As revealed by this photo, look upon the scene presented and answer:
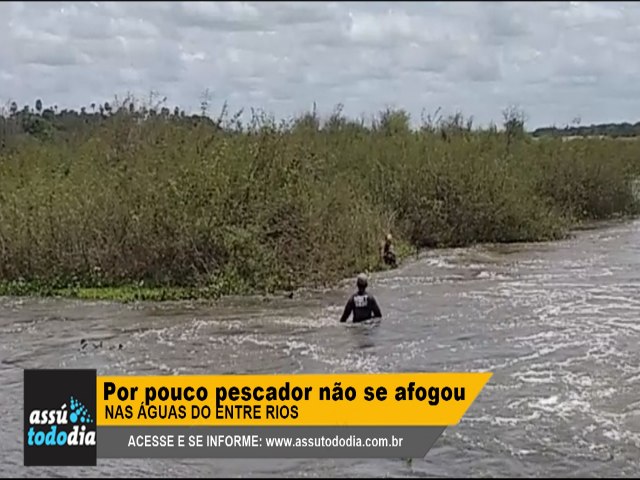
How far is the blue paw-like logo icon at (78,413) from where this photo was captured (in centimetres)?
782

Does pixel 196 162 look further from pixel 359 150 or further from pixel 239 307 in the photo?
pixel 359 150

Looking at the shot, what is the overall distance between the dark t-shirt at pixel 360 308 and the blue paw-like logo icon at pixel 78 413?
11.6 meters

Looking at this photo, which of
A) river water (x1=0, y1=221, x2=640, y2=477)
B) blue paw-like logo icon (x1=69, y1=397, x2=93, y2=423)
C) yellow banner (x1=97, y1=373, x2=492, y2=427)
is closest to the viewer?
blue paw-like logo icon (x1=69, y1=397, x2=93, y2=423)

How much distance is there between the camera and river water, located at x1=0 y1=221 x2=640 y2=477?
11.3 metres

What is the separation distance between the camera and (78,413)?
7.86m

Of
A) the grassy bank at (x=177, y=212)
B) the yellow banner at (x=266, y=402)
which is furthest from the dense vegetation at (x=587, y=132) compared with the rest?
the yellow banner at (x=266, y=402)

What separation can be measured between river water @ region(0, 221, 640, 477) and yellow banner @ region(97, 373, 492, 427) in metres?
0.69

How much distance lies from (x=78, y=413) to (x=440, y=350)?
10.4 metres

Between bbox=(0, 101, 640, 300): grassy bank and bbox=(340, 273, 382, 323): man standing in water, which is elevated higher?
bbox=(0, 101, 640, 300): grassy bank

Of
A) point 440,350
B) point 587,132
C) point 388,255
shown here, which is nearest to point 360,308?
point 440,350

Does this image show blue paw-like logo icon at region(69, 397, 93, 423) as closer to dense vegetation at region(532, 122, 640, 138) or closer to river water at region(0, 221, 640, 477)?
river water at region(0, 221, 640, 477)

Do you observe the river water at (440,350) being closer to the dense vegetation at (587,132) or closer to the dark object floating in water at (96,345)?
the dark object floating in water at (96,345)

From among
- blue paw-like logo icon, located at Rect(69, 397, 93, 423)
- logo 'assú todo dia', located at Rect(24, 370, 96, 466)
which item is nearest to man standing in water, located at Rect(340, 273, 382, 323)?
logo 'assú todo dia', located at Rect(24, 370, 96, 466)

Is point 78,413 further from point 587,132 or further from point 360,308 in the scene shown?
point 587,132
